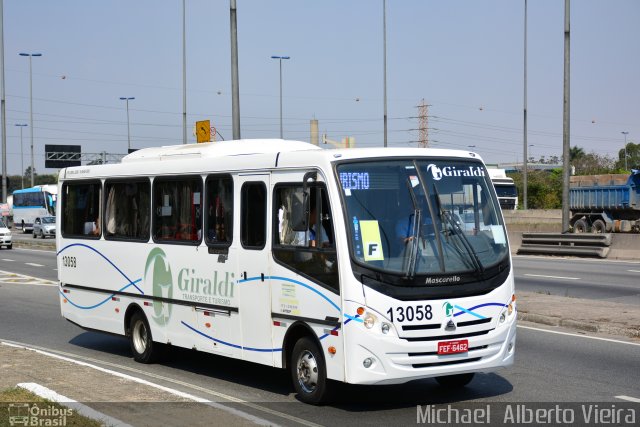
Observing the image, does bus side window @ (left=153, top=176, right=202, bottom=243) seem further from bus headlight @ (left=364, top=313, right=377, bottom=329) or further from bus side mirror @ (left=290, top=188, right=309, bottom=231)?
bus headlight @ (left=364, top=313, right=377, bottom=329)

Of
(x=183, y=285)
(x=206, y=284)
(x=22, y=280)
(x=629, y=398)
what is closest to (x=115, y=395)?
(x=206, y=284)

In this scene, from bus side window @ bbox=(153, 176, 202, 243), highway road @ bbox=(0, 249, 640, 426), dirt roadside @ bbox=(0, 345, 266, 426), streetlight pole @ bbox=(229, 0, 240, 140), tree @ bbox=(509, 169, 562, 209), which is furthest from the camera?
tree @ bbox=(509, 169, 562, 209)

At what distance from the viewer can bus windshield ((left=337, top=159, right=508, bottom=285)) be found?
9.08 m

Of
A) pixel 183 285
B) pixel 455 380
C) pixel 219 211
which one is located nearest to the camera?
pixel 455 380

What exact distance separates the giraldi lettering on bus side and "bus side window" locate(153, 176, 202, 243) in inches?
17.6

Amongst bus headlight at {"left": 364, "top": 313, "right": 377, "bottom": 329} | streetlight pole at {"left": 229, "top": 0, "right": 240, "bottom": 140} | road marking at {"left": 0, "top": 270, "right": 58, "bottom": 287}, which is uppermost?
streetlight pole at {"left": 229, "top": 0, "right": 240, "bottom": 140}

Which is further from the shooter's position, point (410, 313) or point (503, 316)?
point (503, 316)

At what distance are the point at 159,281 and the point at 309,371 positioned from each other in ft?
11.2

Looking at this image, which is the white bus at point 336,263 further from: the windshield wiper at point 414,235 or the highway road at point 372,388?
the highway road at point 372,388

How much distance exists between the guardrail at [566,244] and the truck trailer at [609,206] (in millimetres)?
9319

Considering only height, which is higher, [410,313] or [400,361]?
[410,313]

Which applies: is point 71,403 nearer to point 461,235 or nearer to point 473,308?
point 473,308

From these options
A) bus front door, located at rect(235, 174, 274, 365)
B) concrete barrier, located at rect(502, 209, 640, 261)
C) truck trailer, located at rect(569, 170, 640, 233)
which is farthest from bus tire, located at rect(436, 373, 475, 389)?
truck trailer, located at rect(569, 170, 640, 233)

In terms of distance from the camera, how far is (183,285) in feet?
38.1
